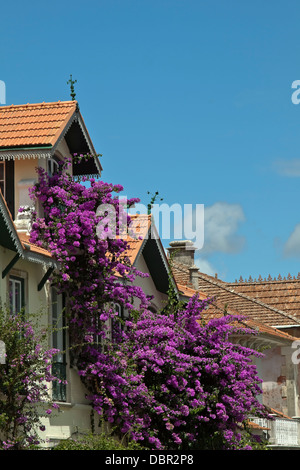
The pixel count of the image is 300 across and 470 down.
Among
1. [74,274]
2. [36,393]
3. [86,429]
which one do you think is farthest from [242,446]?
[36,393]

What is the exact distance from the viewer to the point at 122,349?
95.2 feet

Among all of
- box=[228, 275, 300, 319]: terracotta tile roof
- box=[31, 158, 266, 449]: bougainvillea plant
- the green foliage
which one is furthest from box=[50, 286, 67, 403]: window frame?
box=[228, 275, 300, 319]: terracotta tile roof

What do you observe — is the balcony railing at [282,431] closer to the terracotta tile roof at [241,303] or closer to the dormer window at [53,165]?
the terracotta tile roof at [241,303]

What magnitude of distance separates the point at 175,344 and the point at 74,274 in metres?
4.56

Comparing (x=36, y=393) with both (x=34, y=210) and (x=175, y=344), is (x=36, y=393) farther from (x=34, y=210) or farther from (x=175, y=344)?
Result: (x=175, y=344)

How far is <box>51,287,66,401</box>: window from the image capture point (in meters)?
26.4

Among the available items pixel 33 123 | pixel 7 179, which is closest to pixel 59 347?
pixel 7 179

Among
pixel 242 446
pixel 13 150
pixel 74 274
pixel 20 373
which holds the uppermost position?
pixel 13 150

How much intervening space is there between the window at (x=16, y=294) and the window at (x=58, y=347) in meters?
1.13

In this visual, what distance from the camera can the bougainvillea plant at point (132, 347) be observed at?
26984mm

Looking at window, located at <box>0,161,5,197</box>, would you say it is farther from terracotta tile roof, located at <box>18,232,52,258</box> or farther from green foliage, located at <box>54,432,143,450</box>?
green foliage, located at <box>54,432,143,450</box>

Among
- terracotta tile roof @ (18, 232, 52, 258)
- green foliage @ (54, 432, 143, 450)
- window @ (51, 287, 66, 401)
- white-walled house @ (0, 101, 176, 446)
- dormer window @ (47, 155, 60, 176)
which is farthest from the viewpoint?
dormer window @ (47, 155, 60, 176)

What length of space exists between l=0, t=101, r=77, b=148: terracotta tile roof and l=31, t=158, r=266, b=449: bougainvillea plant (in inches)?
35.9

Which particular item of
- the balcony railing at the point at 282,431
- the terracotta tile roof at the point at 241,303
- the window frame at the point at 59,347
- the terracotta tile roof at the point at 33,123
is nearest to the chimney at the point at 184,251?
the terracotta tile roof at the point at 241,303
